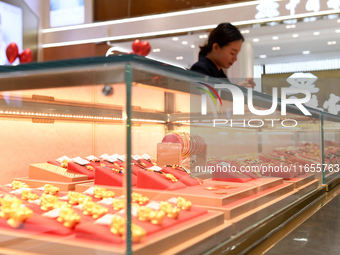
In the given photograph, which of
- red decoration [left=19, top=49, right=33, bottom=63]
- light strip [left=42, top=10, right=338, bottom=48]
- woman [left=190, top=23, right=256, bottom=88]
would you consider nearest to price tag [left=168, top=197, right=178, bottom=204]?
red decoration [left=19, top=49, right=33, bottom=63]

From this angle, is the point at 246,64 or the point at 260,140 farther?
the point at 246,64

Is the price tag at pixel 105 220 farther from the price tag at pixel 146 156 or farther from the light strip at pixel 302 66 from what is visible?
the light strip at pixel 302 66

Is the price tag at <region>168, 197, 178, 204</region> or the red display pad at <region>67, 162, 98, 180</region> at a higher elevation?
the red display pad at <region>67, 162, 98, 180</region>

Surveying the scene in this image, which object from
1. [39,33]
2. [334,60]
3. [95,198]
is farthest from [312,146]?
[39,33]

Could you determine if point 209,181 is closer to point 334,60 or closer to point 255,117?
point 255,117

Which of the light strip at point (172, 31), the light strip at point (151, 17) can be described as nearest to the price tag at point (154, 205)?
the light strip at point (172, 31)

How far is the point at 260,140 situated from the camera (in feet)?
4.25

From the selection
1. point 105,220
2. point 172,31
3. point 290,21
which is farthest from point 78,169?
point 172,31

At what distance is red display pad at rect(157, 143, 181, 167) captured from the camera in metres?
0.86

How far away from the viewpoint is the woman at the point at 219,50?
1813mm

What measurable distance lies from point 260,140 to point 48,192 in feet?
2.20

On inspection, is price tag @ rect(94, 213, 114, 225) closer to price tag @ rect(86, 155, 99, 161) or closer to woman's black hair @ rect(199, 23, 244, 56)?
price tag @ rect(86, 155, 99, 161)

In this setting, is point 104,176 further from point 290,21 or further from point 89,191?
point 290,21

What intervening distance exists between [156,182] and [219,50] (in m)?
1.14
